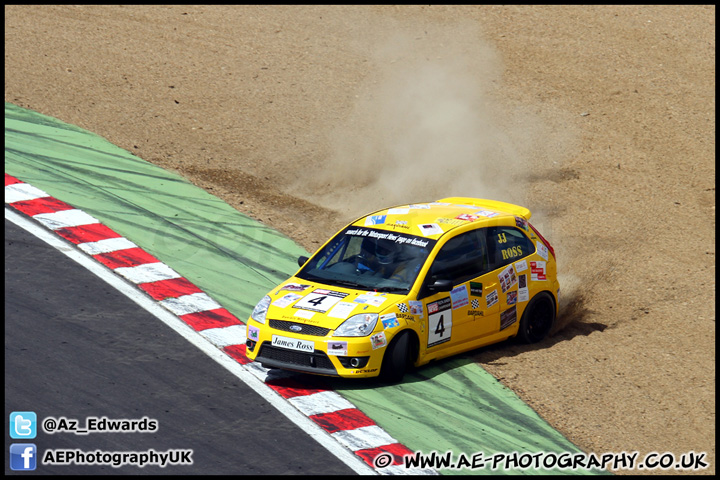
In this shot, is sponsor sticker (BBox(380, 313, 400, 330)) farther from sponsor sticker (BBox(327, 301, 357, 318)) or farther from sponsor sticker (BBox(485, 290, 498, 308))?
sponsor sticker (BBox(485, 290, 498, 308))

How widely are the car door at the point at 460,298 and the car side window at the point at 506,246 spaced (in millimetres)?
134

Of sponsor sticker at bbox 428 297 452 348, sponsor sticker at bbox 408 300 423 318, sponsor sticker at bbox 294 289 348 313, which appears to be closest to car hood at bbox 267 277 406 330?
sponsor sticker at bbox 294 289 348 313

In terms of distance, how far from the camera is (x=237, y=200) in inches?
591

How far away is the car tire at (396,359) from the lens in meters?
9.46

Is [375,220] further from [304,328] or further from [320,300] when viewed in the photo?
[304,328]

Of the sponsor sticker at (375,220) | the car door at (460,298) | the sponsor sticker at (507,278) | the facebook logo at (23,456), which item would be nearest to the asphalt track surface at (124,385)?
the facebook logo at (23,456)

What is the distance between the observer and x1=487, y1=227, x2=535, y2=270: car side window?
1067cm

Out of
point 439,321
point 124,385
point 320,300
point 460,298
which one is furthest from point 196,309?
point 460,298

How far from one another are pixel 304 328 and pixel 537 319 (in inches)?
130

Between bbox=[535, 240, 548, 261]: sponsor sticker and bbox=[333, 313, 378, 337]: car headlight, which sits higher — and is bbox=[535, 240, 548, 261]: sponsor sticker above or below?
above

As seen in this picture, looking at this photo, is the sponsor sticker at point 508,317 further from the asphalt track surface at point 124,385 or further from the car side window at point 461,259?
the asphalt track surface at point 124,385

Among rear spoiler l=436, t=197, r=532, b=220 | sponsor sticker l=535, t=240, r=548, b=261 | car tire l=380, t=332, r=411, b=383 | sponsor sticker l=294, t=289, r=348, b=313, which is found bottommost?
car tire l=380, t=332, r=411, b=383

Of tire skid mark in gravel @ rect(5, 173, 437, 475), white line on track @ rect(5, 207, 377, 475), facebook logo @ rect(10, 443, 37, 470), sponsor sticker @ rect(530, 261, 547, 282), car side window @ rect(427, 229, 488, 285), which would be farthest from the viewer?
sponsor sticker @ rect(530, 261, 547, 282)

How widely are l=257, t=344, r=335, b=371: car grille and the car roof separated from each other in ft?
6.50
